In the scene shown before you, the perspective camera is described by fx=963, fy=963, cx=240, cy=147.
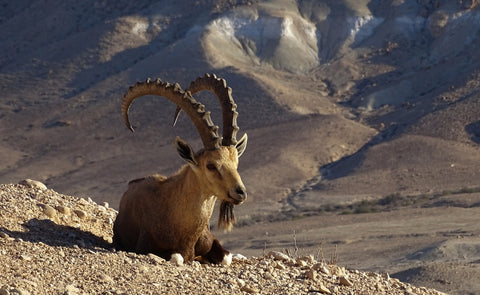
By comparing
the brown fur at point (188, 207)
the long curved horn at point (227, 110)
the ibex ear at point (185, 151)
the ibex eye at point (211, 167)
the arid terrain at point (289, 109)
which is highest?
the arid terrain at point (289, 109)

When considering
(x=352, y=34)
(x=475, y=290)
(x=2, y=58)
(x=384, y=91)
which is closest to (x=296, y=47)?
(x=352, y=34)

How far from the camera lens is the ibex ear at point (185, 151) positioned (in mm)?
11537

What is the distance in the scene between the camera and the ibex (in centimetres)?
1139

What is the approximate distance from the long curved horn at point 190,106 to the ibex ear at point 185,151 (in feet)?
0.71

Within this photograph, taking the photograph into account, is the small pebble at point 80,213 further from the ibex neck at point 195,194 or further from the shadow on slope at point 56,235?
the ibex neck at point 195,194

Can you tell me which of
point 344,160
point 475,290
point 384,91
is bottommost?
point 475,290

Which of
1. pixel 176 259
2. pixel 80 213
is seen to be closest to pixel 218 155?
pixel 176 259

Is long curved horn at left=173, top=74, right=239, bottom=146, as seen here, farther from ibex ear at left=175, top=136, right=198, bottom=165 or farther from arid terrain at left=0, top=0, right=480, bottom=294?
arid terrain at left=0, top=0, right=480, bottom=294

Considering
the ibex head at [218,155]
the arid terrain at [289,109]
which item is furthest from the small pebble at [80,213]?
the arid terrain at [289,109]

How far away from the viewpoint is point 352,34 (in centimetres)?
8694

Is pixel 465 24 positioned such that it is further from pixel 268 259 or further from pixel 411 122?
pixel 268 259

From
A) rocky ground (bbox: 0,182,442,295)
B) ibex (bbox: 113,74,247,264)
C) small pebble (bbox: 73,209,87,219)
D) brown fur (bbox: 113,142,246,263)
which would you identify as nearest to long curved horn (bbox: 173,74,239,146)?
ibex (bbox: 113,74,247,264)

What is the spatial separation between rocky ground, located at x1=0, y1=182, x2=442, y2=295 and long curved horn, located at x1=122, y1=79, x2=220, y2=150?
4.93ft

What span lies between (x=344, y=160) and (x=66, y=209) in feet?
164
